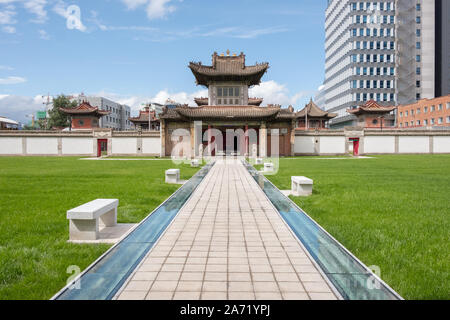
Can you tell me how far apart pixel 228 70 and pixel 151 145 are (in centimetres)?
1295

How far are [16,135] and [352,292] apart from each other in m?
43.7

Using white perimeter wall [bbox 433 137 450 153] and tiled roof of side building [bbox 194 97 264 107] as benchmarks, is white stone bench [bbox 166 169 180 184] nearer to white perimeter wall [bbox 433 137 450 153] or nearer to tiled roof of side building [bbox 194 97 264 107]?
tiled roof of side building [bbox 194 97 264 107]

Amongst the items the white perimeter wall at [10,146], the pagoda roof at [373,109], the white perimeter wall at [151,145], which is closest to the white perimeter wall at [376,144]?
the pagoda roof at [373,109]

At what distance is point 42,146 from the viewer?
36.8 metres

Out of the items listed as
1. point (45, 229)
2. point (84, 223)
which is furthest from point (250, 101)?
point (84, 223)

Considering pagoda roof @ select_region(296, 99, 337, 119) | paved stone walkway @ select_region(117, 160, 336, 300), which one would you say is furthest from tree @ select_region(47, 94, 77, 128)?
paved stone walkway @ select_region(117, 160, 336, 300)

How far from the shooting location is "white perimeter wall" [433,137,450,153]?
1494 inches

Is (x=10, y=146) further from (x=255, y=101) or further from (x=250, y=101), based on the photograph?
(x=255, y=101)

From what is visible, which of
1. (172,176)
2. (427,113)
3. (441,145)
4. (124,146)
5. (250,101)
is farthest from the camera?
(427,113)

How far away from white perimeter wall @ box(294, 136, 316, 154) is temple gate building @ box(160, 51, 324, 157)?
2044mm

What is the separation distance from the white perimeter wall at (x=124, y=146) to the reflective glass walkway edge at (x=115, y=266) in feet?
103

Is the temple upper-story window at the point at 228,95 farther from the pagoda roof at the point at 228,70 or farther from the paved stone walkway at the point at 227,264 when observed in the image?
the paved stone walkway at the point at 227,264
